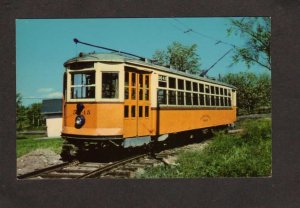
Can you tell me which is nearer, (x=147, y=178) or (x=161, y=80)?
(x=147, y=178)

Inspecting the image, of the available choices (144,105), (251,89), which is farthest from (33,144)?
(251,89)

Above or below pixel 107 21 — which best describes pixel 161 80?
below

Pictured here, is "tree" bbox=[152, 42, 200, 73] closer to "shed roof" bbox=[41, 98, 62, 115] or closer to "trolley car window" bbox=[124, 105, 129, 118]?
"trolley car window" bbox=[124, 105, 129, 118]

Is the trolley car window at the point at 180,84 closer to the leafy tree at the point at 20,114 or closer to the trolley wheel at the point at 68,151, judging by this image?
the trolley wheel at the point at 68,151

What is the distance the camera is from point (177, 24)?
830 centimetres

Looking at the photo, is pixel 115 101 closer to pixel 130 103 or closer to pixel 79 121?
pixel 130 103

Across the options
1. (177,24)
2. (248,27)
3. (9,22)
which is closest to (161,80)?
(177,24)

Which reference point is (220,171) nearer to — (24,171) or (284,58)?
(284,58)

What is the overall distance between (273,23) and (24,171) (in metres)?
5.02

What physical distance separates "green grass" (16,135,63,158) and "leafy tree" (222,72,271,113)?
336 centimetres

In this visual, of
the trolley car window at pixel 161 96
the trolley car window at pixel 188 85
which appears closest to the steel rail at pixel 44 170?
the trolley car window at pixel 161 96

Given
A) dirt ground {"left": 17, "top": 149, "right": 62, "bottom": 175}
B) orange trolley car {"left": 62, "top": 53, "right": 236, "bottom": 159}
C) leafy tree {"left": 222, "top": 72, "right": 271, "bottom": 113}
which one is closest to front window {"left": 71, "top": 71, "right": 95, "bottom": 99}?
orange trolley car {"left": 62, "top": 53, "right": 236, "bottom": 159}

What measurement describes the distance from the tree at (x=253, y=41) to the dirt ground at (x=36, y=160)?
3.74m

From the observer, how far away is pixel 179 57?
8.87 metres
